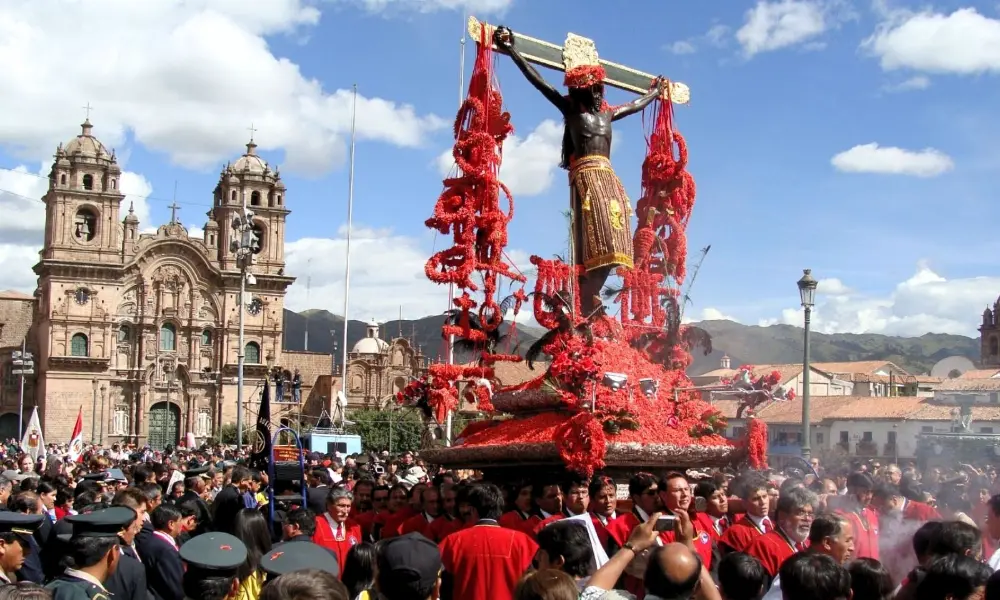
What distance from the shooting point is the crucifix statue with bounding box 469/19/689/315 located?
12406mm

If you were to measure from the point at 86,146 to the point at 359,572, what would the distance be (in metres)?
61.8

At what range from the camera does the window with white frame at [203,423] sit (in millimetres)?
63594

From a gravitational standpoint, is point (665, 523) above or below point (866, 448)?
above

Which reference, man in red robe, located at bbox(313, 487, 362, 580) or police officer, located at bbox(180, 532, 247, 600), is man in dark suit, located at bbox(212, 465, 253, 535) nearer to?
man in red robe, located at bbox(313, 487, 362, 580)

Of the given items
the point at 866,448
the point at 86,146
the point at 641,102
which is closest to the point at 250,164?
the point at 86,146

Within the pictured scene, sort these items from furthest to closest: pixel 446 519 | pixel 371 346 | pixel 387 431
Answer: pixel 371 346, pixel 387 431, pixel 446 519

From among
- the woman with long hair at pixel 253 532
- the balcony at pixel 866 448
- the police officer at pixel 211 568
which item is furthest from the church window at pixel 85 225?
the police officer at pixel 211 568

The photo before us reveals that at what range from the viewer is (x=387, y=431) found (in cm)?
5494

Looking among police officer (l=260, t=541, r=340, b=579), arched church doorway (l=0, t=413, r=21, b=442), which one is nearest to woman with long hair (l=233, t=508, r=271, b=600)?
police officer (l=260, t=541, r=340, b=579)

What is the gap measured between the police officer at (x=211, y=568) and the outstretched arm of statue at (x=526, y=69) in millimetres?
8190

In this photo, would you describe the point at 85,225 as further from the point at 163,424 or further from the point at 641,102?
the point at 641,102

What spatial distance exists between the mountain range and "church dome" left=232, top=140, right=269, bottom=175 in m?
14.2

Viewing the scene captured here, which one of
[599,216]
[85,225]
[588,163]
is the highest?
[85,225]

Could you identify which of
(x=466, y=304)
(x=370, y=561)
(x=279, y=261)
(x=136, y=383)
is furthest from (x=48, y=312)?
(x=370, y=561)
